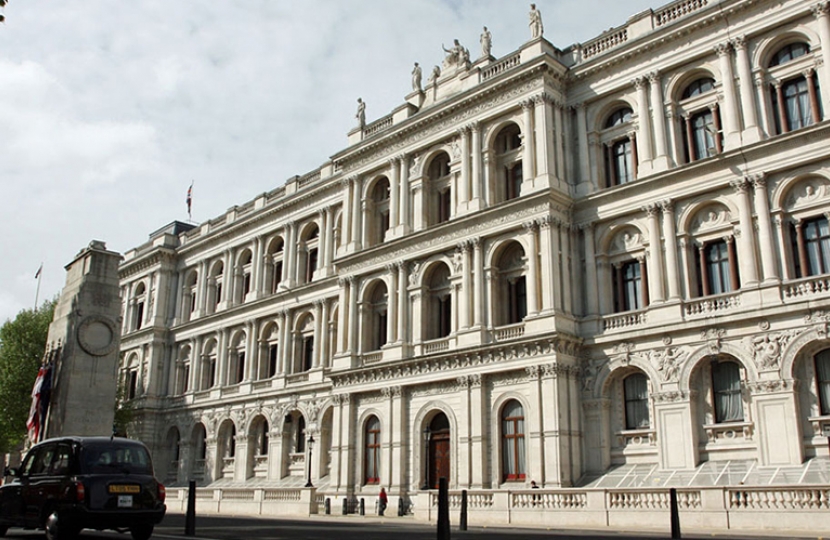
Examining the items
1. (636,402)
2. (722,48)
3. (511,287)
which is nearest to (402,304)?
(511,287)

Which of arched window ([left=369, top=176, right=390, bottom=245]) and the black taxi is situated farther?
arched window ([left=369, top=176, right=390, bottom=245])

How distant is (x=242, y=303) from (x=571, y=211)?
26558mm

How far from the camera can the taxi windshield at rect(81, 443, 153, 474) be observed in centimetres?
1476

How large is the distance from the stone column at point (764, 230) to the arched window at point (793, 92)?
7.15 ft

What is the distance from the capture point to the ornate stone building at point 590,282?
26.6 m

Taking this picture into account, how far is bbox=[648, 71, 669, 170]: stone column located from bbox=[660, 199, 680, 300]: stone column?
175cm

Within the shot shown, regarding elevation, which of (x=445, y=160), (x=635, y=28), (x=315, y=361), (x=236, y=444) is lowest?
(x=236, y=444)

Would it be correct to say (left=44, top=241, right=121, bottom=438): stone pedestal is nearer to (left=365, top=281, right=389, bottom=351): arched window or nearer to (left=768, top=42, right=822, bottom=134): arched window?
(left=365, top=281, right=389, bottom=351): arched window

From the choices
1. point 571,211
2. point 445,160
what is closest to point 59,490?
point 571,211

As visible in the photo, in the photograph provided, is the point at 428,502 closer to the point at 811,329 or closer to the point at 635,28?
the point at 811,329

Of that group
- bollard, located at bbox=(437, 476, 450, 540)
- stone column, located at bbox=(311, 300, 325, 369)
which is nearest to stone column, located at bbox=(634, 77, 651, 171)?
stone column, located at bbox=(311, 300, 325, 369)

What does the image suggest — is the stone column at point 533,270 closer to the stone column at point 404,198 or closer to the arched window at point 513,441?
the arched window at point 513,441

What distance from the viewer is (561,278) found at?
105 feet

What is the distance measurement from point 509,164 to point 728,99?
32.7ft
